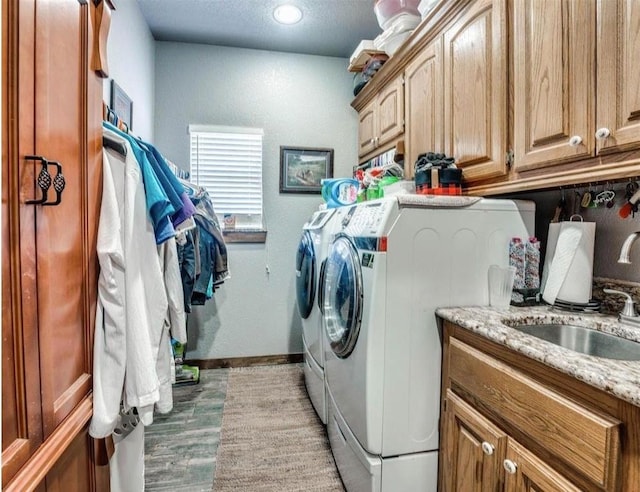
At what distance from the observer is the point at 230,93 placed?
2951 millimetres

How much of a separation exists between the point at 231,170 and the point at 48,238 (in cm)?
240

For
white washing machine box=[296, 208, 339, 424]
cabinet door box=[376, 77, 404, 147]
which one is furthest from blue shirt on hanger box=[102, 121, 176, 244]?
cabinet door box=[376, 77, 404, 147]

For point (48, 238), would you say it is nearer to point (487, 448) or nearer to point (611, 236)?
point (487, 448)

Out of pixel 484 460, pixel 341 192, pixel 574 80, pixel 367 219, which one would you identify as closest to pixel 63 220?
pixel 367 219

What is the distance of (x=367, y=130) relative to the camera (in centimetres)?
277

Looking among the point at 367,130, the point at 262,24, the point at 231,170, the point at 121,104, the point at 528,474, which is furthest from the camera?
the point at 231,170

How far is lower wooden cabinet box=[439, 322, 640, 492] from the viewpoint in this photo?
28.3 inches

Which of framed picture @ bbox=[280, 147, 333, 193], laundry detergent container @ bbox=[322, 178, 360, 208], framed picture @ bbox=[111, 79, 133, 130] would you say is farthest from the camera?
framed picture @ bbox=[280, 147, 333, 193]

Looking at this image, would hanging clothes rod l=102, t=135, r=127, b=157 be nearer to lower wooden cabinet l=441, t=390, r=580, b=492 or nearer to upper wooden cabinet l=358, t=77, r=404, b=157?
lower wooden cabinet l=441, t=390, r=580, b=492

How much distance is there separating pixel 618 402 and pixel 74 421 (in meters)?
1.16

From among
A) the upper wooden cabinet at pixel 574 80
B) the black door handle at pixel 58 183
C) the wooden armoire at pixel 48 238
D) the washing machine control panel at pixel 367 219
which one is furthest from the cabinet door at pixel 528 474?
the black door handle at pixel 58 183

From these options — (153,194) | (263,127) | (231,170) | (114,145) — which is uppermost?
(263,127)

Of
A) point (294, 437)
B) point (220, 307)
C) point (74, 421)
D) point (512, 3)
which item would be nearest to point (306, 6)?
point (512, 3)

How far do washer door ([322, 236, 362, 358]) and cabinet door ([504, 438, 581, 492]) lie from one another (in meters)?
0.62
